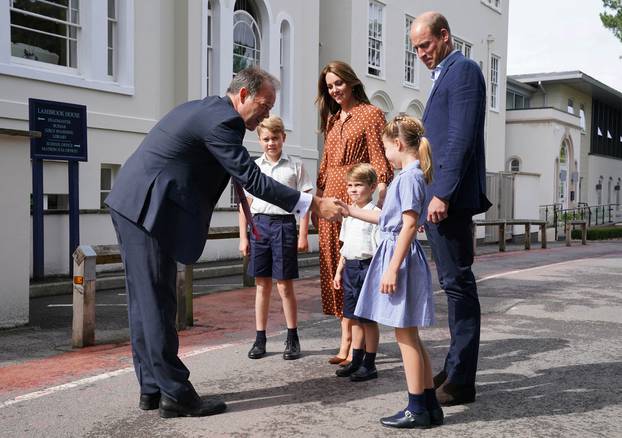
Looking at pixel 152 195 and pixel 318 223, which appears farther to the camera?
pixel 318 223

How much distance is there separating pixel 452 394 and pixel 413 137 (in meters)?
1.52

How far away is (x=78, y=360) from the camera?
548cm

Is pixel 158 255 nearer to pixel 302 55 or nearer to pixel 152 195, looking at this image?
pixel 152 195

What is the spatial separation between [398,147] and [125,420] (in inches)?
83.0

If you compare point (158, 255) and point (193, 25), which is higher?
point (193, 25)

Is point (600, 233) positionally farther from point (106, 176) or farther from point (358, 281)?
point (358, 281)

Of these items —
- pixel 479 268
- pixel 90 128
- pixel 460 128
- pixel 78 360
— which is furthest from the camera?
pixel 479 268

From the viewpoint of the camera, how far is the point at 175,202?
391cm

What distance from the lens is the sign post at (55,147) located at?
381 inches

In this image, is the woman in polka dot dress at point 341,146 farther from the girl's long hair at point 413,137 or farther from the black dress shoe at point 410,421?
the black dress shoe at point 410,421

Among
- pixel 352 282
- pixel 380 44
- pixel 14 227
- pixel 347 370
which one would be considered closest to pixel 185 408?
pixel 347 370

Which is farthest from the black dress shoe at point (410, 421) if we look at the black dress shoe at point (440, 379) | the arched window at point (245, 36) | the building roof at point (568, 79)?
the building roof at point (568, 79)

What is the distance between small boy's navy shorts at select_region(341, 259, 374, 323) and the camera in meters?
4.85

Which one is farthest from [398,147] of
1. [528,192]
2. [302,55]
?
[528,192]
